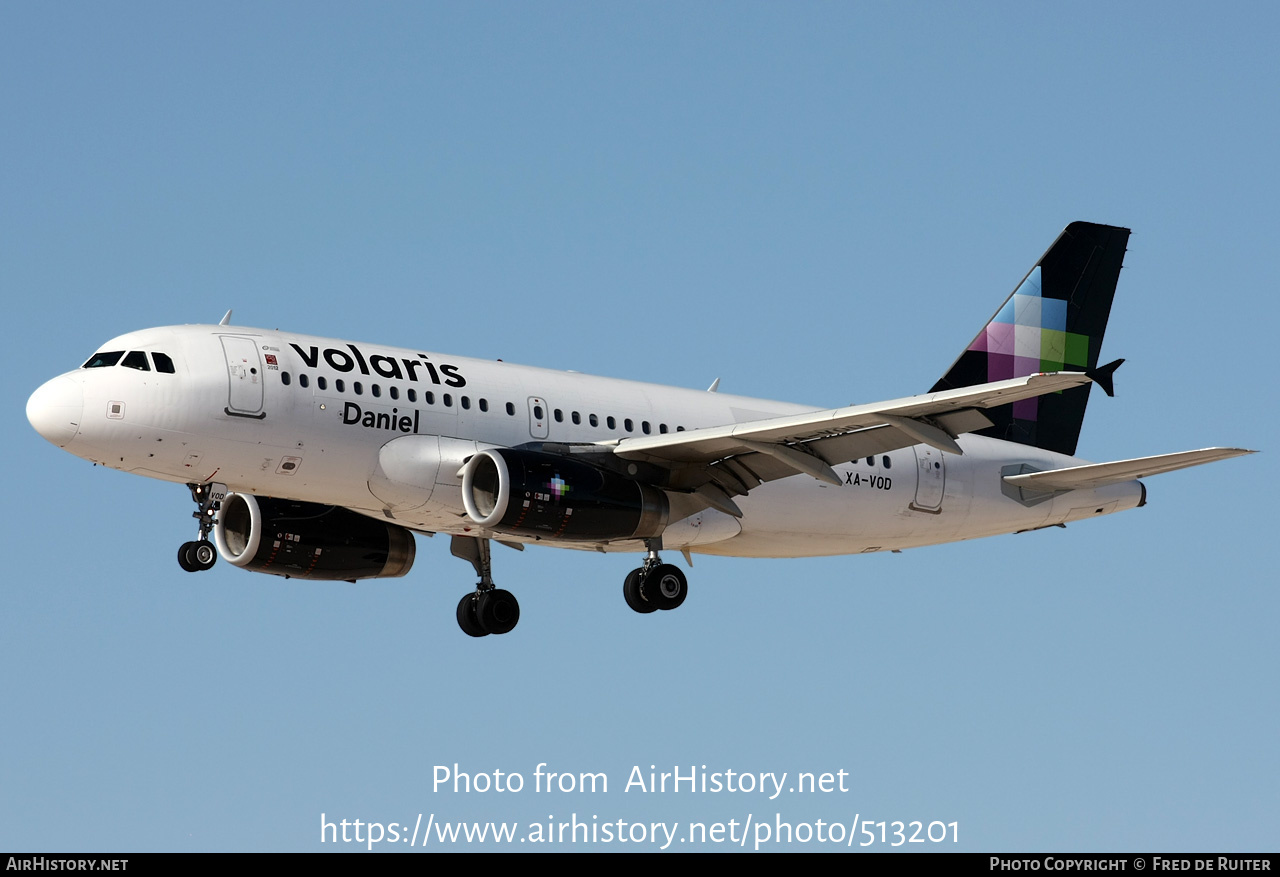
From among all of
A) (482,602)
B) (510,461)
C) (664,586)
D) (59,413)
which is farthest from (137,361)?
(664,586)

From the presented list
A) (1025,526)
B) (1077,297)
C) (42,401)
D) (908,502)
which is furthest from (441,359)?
(1077,297)

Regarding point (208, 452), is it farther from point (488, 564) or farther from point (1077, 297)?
point (1077, 297)

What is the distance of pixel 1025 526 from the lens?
43.7 metres

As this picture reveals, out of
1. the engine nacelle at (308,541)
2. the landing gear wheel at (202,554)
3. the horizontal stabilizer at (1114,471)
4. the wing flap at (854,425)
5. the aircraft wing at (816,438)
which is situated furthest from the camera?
the engine nacelle at (308,541)

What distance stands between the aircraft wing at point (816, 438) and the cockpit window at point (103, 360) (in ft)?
31.7

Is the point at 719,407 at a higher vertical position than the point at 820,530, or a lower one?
higher

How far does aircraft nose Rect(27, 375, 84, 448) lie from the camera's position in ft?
110

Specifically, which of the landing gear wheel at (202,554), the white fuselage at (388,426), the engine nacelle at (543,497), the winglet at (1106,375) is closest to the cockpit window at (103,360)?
the white fuselage at (388,426)

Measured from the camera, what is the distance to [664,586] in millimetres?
37781

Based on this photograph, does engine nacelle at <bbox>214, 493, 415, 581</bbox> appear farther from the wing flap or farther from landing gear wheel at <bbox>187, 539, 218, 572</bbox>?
the wing flap

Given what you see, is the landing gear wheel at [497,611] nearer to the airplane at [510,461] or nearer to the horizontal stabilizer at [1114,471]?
the airplane at [510,461]

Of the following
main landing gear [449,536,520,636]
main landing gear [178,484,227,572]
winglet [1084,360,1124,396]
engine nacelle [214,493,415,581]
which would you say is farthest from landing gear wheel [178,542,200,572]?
winglet [1084,360,1124,396]

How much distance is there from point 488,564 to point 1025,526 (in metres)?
12.9

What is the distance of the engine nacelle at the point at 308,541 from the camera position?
39.3 metres
